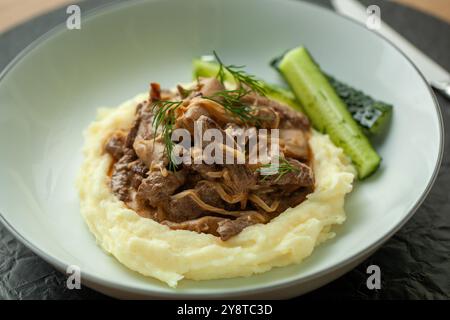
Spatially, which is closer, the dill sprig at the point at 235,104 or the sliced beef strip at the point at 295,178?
the sliced beef strip at the point at 295,178

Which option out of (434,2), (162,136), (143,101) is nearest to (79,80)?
(143,101)

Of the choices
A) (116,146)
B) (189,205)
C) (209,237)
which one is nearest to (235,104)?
(189,205)

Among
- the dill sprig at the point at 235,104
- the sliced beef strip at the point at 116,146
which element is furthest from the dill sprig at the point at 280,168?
the sliced beef strip at the point at 116,146

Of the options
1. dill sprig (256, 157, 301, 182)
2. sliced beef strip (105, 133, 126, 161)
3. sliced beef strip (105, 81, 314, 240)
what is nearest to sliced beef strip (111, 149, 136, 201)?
sliced beef strip (105, 81, 314, 240)

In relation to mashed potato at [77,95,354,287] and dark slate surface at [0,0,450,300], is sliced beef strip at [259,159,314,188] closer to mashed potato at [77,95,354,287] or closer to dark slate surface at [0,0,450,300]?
mashed potato at [77,95,354,287]

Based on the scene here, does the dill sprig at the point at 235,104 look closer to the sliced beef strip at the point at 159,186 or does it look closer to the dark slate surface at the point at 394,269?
the sliced beef strip at the point at 159,186

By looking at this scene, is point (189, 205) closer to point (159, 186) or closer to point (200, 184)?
point (200, 184)
